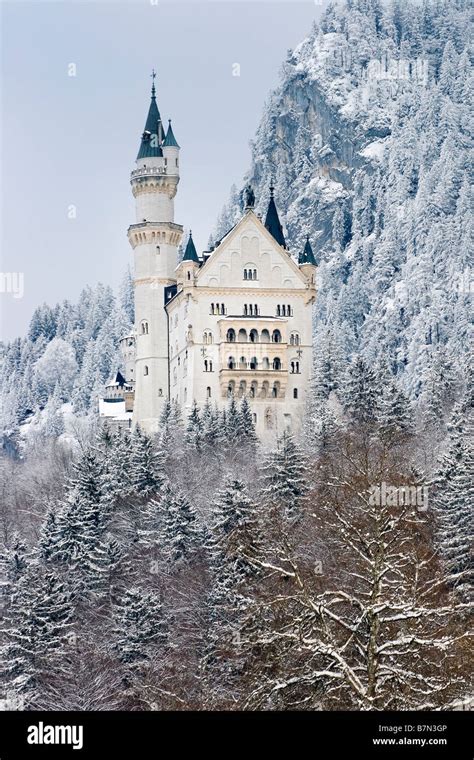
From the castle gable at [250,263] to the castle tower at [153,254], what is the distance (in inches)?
292

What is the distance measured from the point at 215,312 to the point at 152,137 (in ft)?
53.2

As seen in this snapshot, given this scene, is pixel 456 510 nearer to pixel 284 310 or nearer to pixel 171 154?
pixel 284 310

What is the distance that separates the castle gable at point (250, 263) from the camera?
106750mm

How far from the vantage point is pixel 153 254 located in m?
114

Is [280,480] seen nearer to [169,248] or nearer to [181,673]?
[181,673]

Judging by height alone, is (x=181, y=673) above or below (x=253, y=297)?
below

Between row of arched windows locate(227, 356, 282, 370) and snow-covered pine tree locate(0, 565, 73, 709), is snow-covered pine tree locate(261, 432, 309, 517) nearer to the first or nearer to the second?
snow-covered pine tree locate(0, 565, 73, 709)

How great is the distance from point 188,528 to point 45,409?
12088 centimetres

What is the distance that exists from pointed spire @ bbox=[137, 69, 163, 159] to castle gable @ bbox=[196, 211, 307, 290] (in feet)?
33.8

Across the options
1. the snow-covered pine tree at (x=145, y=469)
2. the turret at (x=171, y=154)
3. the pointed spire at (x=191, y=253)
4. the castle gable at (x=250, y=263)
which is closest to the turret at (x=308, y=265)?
the castle gable at (x=250, y=263)

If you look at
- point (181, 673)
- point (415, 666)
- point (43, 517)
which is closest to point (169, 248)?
point (43, 517)

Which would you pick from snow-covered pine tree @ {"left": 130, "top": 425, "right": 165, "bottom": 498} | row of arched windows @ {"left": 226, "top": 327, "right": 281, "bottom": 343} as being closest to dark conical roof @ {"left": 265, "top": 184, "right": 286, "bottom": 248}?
row of arched windows @ {"left": 226, "top": 327, "right": 281, "bottom": 343}

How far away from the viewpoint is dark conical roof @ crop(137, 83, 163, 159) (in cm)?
11462

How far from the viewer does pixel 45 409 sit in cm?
18438
